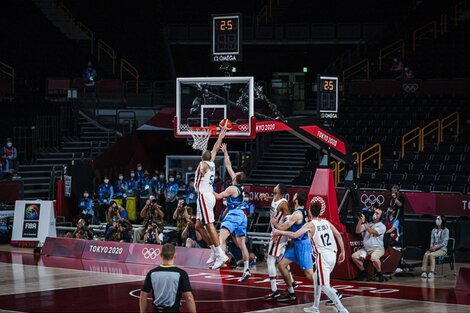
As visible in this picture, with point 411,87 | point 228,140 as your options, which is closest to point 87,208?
point 228,140

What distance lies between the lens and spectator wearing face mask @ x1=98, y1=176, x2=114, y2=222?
31.1m

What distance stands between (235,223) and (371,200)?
28.6 ft

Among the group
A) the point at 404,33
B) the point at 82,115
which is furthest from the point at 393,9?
the point at 82,115

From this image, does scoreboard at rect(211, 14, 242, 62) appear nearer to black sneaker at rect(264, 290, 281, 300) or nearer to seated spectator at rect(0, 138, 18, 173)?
black sneaker at rect(264, 290, 281, 300)

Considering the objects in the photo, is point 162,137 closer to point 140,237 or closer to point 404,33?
point 404,33

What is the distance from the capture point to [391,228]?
2217cm

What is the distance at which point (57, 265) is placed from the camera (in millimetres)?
23672

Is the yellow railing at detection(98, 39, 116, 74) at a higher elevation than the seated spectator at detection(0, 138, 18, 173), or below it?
higher

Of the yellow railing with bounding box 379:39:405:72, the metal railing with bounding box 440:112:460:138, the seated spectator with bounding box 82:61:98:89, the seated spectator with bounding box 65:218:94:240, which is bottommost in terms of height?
the seated spectator with bounding box 65:218:94:240

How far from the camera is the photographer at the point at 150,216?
82.9ft

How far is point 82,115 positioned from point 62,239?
13.3 meters

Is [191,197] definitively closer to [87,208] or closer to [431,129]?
[87,208]

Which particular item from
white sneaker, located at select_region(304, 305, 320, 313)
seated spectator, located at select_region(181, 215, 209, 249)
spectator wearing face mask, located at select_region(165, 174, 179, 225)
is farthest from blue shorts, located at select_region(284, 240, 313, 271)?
spectator wearing face mask, located at select_region(165, 174, 179, 225)

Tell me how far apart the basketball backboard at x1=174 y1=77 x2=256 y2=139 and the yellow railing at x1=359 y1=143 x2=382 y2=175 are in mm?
10134
